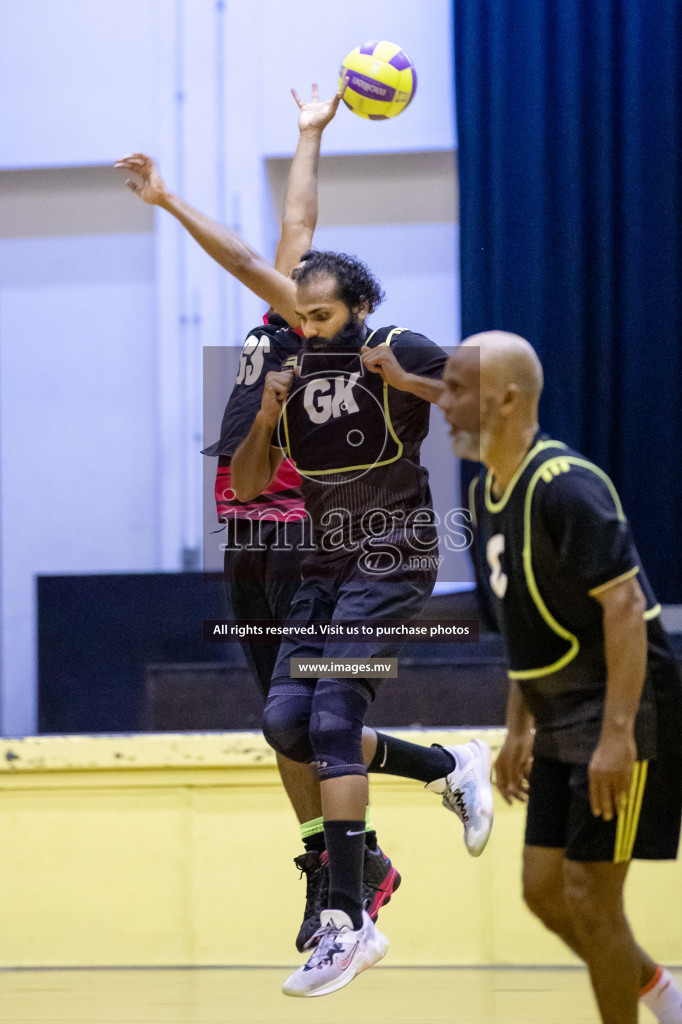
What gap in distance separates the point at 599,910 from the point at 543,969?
6.08 feet

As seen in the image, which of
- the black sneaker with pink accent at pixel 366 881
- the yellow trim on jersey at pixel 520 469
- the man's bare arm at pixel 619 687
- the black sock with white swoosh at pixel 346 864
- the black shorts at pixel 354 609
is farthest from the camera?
the black sneaker with pink accent at pixel 366 881

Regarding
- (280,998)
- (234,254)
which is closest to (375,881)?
(280,998)

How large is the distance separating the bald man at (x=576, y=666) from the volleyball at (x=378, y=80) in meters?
1.40

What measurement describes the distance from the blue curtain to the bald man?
2969 millimetres

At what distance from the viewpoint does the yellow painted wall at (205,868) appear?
12.3ft

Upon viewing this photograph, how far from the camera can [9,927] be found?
3896 mm

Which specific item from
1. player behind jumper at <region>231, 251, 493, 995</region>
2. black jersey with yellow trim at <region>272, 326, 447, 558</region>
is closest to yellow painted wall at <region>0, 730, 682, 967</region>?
player behind jumper at <region>231, 251, 493, 995</region>

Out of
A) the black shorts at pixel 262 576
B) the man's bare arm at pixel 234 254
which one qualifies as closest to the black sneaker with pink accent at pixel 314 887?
the black shorts at pixel 262 576

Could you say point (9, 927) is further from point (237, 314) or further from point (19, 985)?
point (237, 314)

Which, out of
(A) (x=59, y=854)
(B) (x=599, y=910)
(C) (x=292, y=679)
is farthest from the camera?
(A) (x=59, y=854)

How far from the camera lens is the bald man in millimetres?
1961

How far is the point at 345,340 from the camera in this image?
2857 mm

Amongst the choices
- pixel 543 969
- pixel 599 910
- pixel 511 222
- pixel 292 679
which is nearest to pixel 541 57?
pixel 511 222

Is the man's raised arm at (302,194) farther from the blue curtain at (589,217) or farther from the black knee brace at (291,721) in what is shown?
the blue curtain at (589,217)
